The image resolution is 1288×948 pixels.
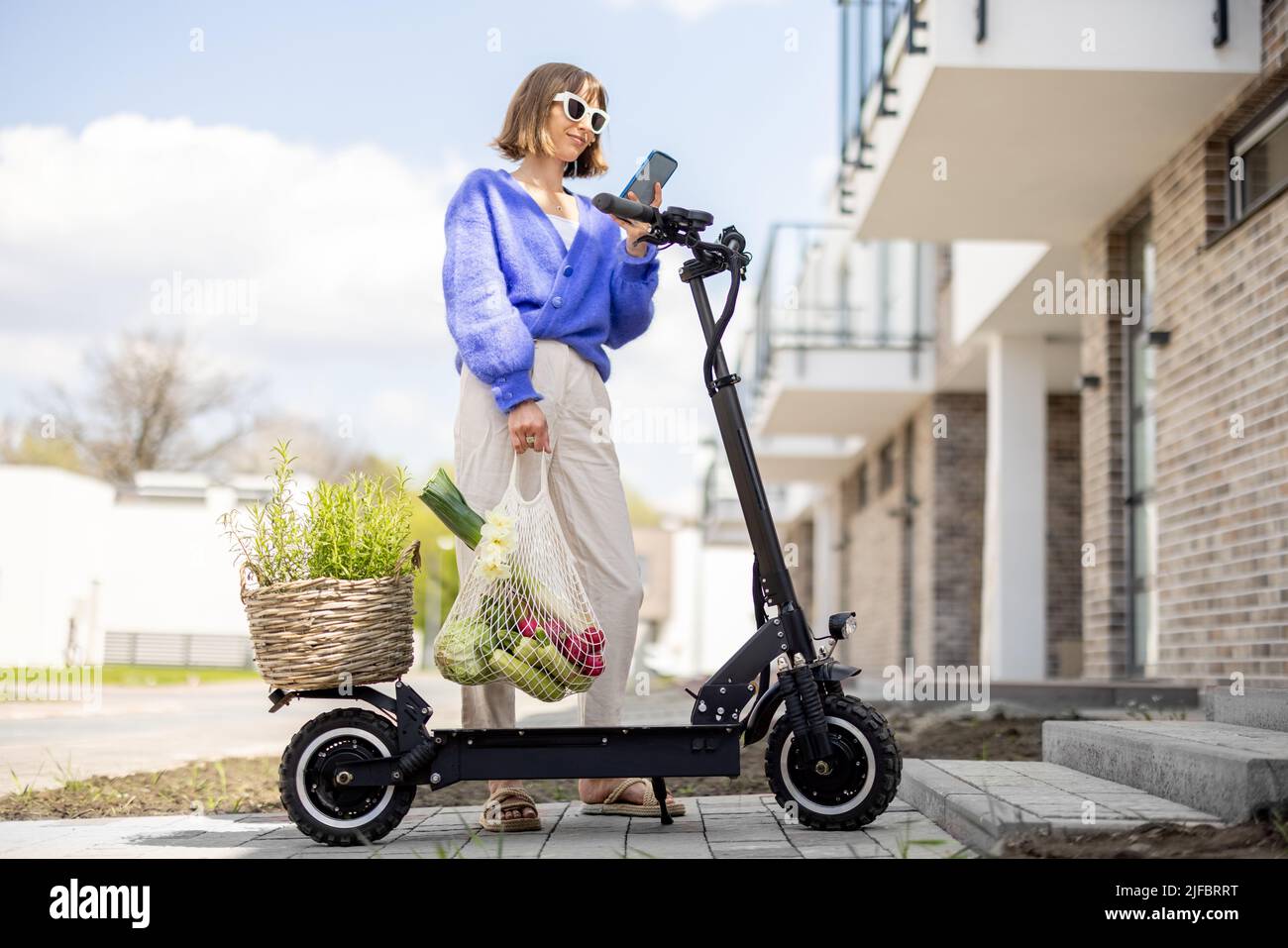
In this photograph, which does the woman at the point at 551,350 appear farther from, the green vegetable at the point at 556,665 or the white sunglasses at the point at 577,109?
the green vegetable at the point at 556,665

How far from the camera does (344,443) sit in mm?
43125

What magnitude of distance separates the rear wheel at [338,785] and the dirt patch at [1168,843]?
4.44ft

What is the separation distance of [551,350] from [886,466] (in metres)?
14.2

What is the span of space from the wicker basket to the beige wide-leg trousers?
34 centimetres

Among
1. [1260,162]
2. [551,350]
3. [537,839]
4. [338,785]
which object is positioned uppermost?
[1260,162]

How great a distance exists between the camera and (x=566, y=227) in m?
3.52

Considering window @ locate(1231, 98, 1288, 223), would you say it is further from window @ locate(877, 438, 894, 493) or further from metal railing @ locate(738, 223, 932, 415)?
window @ locate(877, 438, 894, 493)

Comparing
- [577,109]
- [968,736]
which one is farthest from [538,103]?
[968,736]

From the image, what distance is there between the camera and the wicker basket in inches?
114

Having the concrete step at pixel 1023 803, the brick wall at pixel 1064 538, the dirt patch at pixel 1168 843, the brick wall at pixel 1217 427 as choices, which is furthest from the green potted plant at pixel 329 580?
the brick wall at pixel 1064 538

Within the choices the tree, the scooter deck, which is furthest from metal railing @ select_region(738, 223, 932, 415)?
the tree

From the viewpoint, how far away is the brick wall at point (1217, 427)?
20.4ft

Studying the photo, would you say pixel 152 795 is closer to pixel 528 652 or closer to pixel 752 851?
pixel 528 652
